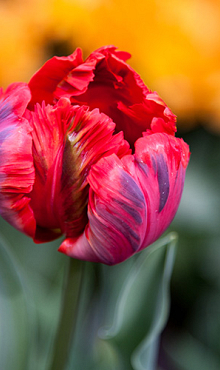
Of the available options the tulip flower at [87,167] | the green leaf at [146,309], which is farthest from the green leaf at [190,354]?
the tulip flower at [87,167]

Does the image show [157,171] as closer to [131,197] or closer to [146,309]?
[131,197]

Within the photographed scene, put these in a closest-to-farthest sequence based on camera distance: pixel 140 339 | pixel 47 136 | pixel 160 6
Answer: pixel 47 136, pixel 140 339, pixel 160 6

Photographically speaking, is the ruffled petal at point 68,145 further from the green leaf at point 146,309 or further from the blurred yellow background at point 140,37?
the blurred yellow background at point 140,37

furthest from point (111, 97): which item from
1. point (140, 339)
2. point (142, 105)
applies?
point (140, 339)

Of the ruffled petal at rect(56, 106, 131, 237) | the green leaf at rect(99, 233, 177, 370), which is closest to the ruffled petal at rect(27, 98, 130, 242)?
the ruffled petal at rect(56, 106, 131, 237)

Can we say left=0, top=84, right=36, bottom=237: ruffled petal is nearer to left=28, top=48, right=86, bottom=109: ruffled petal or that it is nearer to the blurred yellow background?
left=28, top=48, right=86, bottom=109: ruffled petal

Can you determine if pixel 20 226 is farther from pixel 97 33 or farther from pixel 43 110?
pixel 97 33
